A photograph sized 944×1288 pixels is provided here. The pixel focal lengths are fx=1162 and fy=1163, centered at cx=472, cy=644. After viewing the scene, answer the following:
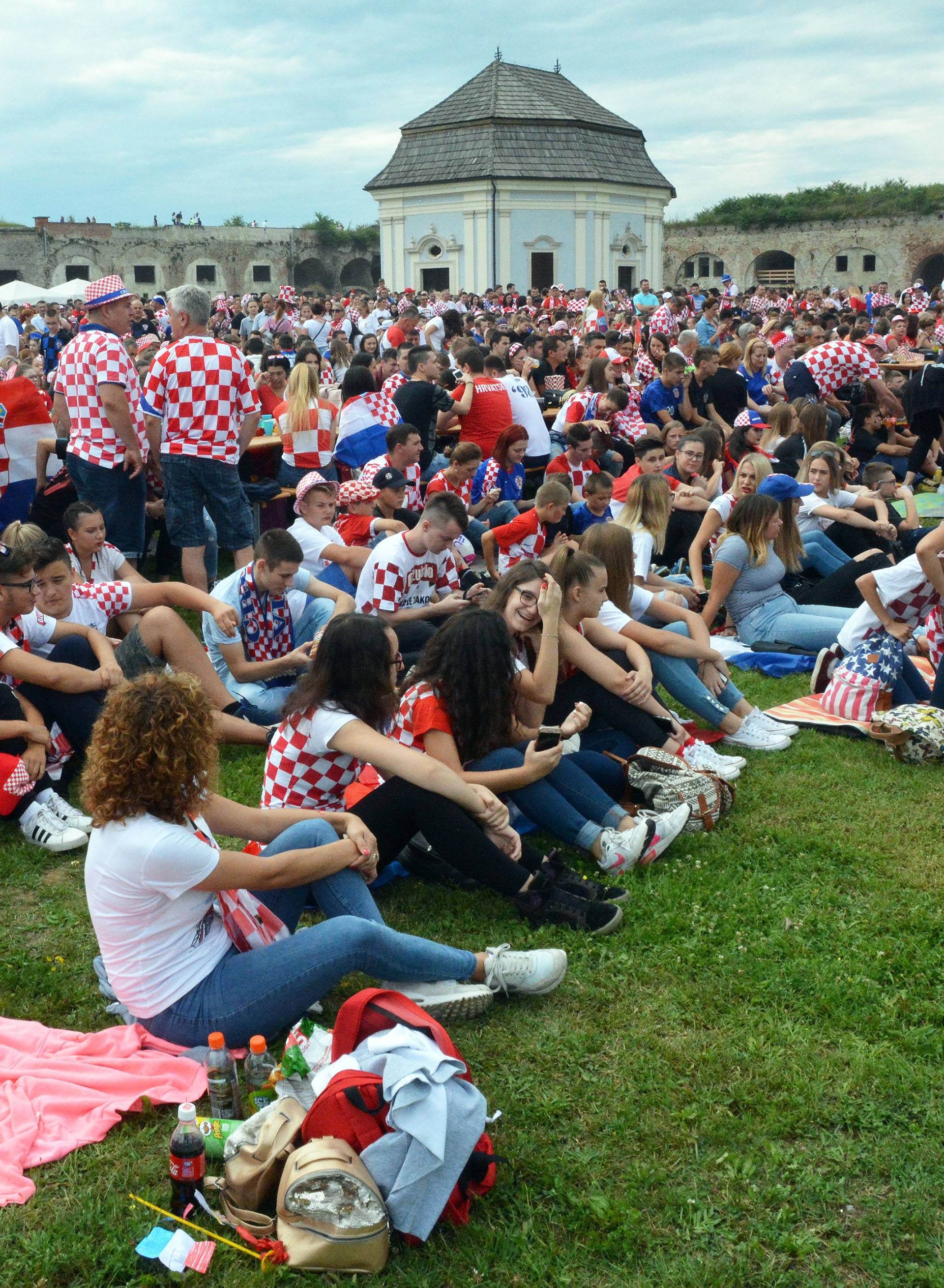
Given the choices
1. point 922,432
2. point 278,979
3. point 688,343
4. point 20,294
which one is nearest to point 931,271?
point 20,294

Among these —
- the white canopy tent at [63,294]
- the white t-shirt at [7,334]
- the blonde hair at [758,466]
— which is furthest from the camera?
the white canopy tent at [63,294]

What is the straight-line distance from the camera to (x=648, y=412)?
11.6 meters

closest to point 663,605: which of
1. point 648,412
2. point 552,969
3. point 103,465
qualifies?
point 552,969

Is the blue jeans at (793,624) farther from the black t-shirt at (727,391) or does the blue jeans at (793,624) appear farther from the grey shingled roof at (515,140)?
the grey shingled roof at (515,140)

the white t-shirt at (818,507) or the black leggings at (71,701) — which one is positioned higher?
the white t-shirt at (818,507)

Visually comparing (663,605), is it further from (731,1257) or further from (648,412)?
(648,412)

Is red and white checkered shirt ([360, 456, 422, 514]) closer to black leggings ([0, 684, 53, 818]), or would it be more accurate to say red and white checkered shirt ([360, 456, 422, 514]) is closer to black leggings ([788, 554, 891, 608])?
black leggings ([788, 554, 891, 608])

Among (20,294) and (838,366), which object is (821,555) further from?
(20,294)

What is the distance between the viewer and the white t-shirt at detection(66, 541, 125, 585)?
6055 mm

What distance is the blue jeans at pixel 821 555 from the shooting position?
7633 millimetres

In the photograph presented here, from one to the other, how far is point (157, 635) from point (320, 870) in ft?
6.83

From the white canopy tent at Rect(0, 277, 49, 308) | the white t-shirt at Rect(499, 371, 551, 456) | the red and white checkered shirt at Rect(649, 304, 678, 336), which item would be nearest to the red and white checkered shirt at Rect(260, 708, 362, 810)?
the white t-shirt at Rect(499, 371, 551, 456)

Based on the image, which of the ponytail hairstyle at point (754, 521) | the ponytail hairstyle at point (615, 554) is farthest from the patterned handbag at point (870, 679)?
the ponytail hairstyle at point (615, 554)

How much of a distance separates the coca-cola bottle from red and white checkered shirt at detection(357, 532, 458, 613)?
351 cm
